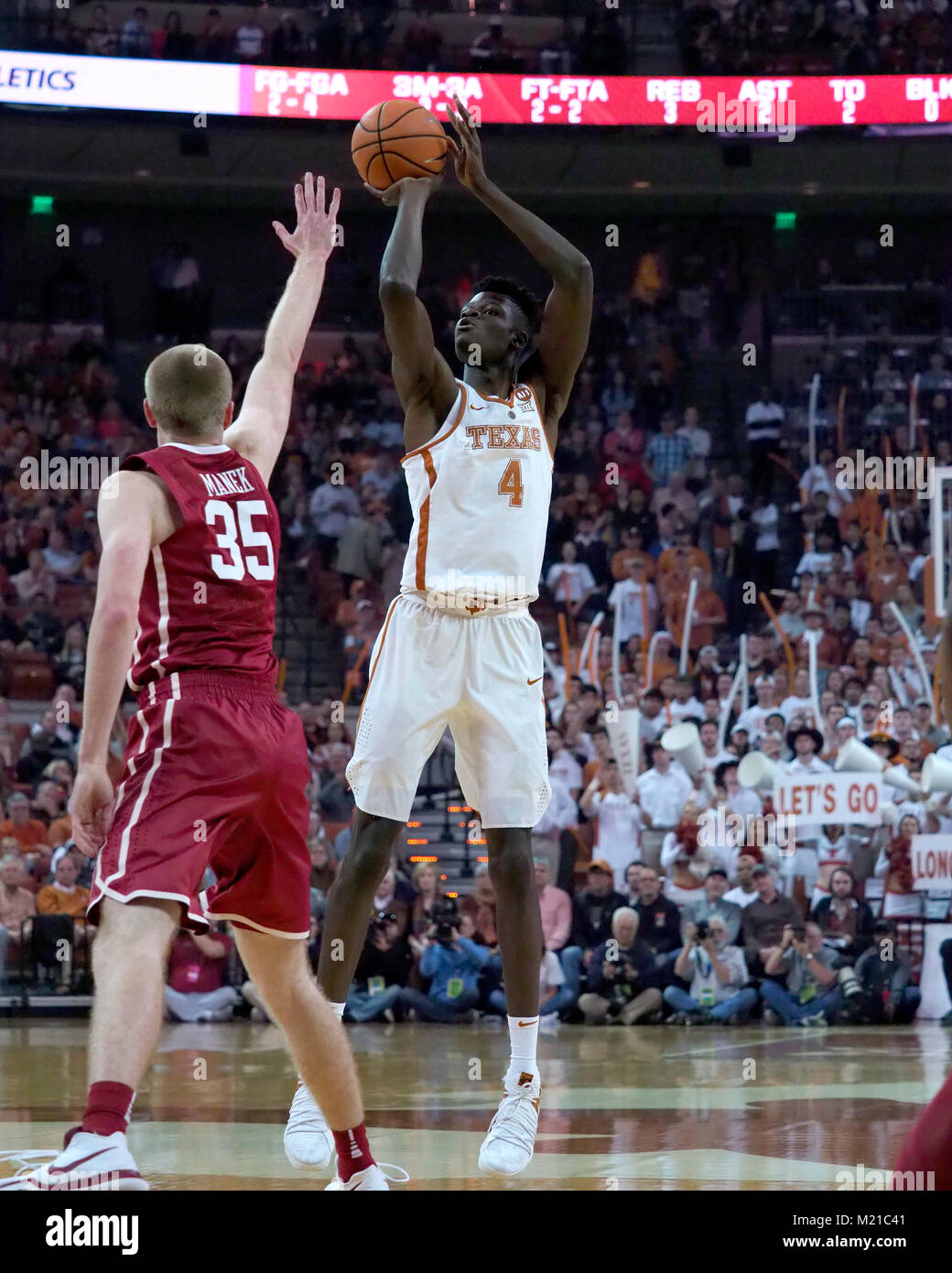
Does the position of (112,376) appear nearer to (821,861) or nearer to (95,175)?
(95,175)

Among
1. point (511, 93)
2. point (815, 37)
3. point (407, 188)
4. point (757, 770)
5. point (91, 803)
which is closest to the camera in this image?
point (91, 803)

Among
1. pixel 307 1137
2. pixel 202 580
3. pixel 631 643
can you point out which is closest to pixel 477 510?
pixel 202 580

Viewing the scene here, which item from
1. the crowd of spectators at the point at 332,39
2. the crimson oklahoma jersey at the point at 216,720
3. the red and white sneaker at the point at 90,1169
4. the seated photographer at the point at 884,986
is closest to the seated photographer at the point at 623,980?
the seated photographer at the point at 884,986

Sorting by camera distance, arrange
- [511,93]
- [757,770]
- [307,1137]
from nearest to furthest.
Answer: [307,1137] < [757,770] < [511,93]

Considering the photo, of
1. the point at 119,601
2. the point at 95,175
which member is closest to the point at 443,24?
the point at 95,175

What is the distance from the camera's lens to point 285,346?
14.9ft

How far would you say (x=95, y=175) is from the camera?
1822 centimetres

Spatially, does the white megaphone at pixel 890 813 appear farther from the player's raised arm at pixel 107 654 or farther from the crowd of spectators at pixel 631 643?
the player's raised arm at pixel 107 654

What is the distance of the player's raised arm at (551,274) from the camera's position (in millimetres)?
5086

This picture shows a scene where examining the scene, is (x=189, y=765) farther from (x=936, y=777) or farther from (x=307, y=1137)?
(x=936, y=777)

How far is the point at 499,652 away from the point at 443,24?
596 inches

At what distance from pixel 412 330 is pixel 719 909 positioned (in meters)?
6.33

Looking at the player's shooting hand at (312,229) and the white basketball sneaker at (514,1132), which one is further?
the player's shooting hand at (312,229)

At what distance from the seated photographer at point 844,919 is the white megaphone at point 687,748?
4.33ft
